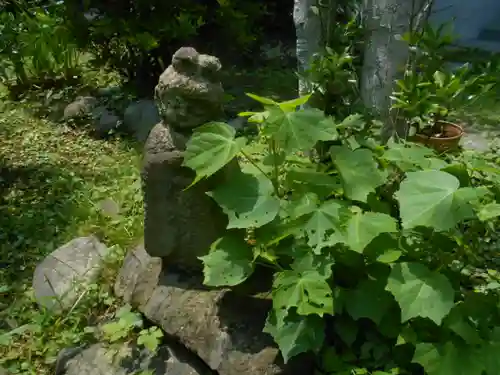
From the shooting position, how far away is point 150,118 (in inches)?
201

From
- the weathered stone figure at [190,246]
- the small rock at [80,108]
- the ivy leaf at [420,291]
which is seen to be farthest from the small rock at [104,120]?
the ivy leaf at [420,291]

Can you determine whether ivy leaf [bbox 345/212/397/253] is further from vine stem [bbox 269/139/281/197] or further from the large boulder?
the large boulder

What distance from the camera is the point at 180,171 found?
2.54 meters

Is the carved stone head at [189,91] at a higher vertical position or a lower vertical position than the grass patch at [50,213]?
higher

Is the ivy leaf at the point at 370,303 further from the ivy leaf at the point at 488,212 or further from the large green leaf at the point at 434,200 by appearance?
the ivy leaf at the point at 488,212

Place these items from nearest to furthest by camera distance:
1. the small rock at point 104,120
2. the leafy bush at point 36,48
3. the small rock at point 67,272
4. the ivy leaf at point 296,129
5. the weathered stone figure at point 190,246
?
the ivy leaf at point 296,129 < the weathered stone figure at point 190,246 < the small rock at point 67,272 < the small rock at point 104,120 < the leafy bush at point 36,48

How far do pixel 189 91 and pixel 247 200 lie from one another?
493 millimetres

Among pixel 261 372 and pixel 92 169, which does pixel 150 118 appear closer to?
pixel 92 169

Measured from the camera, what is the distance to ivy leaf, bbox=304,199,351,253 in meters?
2.18

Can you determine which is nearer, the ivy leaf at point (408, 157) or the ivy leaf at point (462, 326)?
the ivy leaf at point (462, 326)

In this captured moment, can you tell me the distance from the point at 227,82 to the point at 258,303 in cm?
362

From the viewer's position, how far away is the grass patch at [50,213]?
3053mm

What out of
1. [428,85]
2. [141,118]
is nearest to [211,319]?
[428,85]

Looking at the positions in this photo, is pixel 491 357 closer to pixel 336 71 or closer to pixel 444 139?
pixel 336 71
